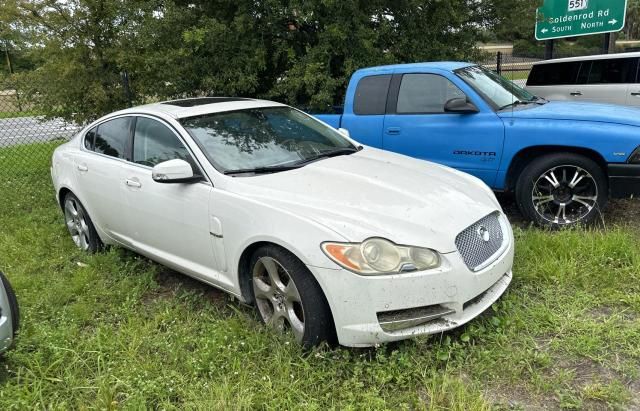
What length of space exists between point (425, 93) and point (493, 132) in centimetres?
90

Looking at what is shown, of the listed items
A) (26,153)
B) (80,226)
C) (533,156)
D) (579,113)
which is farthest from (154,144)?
(26,153)

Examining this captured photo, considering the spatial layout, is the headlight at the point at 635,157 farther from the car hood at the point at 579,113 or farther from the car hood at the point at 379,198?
the car hood at the point at 379,198

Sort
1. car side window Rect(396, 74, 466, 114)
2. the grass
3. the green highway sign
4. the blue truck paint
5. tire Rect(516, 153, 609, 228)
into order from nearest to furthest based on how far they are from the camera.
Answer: the grass < the blue truck paint < tire Rect(516, 153, 609, 228) < car side window Rect(396, 74, 466, 114) < the green highway sign

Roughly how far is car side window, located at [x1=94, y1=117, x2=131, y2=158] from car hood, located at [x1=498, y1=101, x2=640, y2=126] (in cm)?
344

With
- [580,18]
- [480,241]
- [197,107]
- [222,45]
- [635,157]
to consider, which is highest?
[580,18]

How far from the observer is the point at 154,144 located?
4102 mm

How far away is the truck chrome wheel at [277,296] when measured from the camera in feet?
10.2

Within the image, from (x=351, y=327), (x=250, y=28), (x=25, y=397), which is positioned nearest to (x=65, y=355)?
(x=25, y=397)

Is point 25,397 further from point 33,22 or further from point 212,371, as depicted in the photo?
point 33,22

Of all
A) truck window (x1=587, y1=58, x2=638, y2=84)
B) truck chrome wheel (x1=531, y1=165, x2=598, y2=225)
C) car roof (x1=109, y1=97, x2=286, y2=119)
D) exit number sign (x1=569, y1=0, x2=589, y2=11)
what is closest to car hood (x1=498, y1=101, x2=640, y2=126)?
truck chrome wheel (x1=531, y1=165, x2=598, y2=225)

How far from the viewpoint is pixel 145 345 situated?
11.0 feet

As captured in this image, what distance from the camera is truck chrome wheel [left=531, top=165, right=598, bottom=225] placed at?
4770 millimetres

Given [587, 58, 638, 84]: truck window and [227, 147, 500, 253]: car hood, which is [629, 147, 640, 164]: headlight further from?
[587, 58, 638, 84]: truck window

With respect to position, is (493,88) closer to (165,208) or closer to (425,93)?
(425,93)
